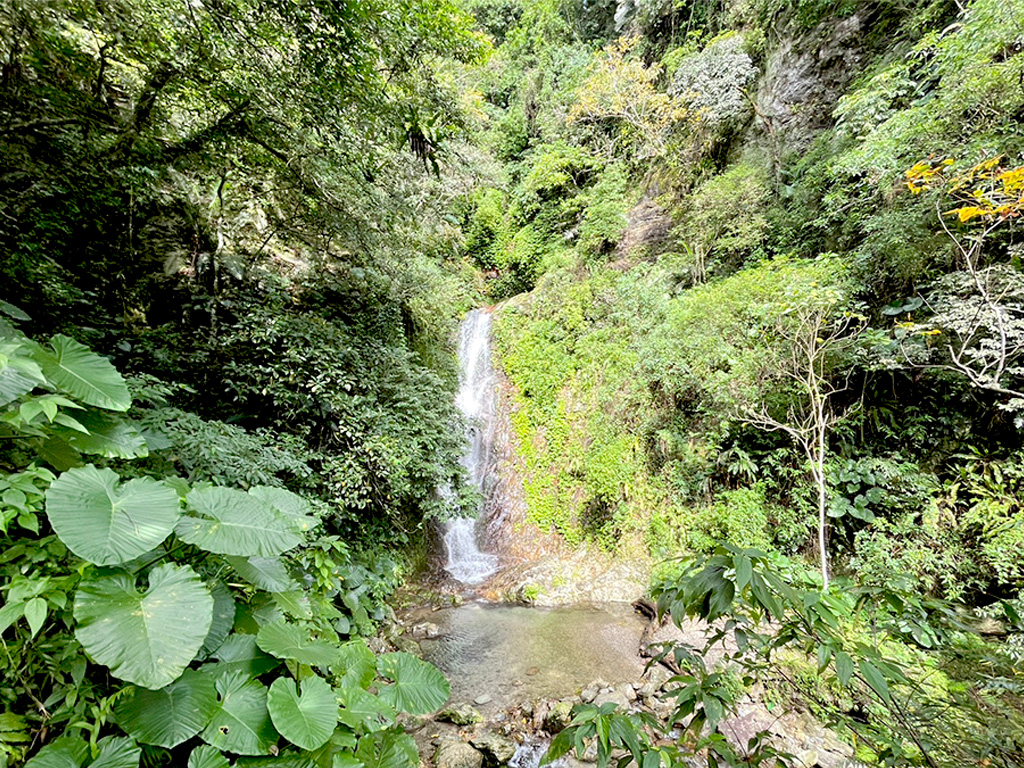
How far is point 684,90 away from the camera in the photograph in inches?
329

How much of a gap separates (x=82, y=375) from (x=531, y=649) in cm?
422

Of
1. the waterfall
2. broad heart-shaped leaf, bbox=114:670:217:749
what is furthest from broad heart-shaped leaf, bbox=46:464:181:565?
the waterfall

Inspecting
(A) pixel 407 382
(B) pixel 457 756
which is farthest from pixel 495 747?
(A) pixel 407 382

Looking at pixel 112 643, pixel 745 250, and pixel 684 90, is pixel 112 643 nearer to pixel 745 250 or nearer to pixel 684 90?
pixel 745 250

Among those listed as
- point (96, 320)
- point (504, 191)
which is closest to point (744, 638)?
point (96, 320)

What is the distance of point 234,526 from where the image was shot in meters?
1.21

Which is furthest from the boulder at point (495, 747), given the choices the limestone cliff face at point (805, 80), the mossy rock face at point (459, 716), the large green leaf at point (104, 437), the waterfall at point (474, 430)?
the limestone cliff face at point (805, 80)

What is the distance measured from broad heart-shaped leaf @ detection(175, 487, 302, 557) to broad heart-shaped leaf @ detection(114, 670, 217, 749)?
0.31 m

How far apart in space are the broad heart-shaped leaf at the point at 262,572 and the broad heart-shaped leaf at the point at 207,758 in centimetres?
37

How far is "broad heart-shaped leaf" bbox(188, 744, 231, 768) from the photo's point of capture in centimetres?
97

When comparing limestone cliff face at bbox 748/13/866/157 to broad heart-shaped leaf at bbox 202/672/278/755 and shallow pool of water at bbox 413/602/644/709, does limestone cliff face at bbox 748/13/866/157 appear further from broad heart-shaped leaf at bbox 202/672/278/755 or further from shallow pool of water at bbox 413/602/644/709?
broad heart-shaped leaf at bbox 202/672/278/755

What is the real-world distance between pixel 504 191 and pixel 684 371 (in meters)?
10.3

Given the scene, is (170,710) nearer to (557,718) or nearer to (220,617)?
(220,617)

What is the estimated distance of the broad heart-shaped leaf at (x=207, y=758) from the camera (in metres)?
0.97
